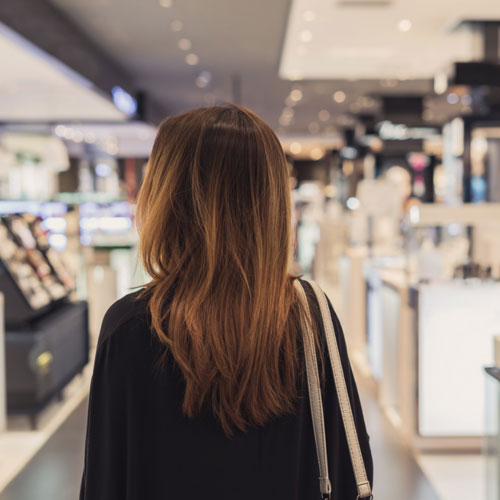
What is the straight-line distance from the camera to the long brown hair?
3.34 ft

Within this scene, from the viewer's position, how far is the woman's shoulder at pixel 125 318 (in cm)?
102

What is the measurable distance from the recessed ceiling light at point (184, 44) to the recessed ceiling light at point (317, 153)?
2013 cm

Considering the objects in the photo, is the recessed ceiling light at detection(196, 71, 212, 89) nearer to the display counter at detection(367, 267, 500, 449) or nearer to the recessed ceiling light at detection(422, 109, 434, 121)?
the recessed ceiling light at detection(422, 109, 434, 121)

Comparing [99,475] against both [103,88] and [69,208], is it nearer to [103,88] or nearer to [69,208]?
[103,88]

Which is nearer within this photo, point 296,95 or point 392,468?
point 392,468

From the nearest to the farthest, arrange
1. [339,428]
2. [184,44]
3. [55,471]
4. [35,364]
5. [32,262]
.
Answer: [339,428], [55,471], [35,364], [32,262], [184,44]

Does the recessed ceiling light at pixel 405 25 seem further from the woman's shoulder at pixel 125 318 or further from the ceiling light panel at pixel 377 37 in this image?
the woman's shoulder at pixel 125 318

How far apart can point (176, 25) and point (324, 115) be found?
9.51 metres

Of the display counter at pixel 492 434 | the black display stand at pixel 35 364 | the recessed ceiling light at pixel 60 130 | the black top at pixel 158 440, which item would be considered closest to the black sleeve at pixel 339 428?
the black top at pixel 158 440

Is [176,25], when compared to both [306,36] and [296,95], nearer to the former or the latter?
[306,36]

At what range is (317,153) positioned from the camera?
3034 cm

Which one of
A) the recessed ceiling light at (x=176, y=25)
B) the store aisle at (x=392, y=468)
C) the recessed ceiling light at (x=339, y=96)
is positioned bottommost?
the store aisle at (x=392, y=468)

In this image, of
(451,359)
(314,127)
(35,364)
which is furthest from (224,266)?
(314,127)

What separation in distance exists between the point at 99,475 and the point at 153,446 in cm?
10
